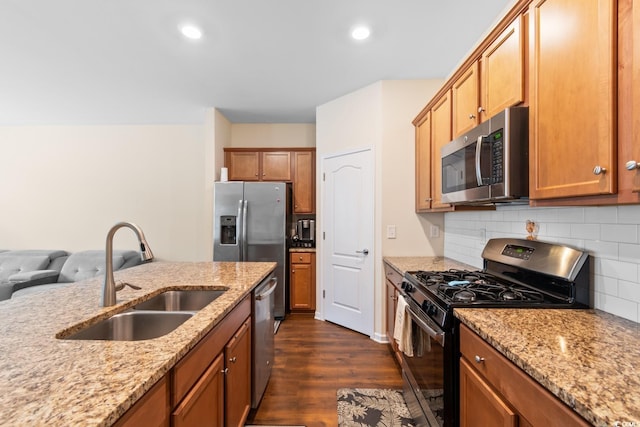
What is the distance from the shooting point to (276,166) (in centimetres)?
416

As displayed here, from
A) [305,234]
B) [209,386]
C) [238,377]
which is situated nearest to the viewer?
[209,386]

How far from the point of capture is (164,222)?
14.4 feet

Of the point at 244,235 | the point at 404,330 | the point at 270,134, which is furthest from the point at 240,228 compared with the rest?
the point at 404,330

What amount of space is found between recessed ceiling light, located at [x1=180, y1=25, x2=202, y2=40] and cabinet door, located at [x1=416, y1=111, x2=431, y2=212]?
6.57ft

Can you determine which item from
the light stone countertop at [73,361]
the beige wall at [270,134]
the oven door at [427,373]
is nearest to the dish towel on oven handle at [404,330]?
the oven door at [427,373]

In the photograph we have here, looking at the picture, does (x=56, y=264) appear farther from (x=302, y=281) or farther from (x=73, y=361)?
(x=73, y=361)

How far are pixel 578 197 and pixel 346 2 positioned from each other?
70.2 inches

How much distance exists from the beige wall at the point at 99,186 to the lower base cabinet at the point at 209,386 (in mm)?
3098

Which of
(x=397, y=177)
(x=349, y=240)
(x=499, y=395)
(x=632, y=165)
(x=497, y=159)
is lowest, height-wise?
(x=499, y=395)

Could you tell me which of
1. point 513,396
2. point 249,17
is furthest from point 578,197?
point 249,17

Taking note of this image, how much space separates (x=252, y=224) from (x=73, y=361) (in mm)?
2890

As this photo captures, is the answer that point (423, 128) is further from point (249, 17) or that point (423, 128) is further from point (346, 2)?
point (249, 17)

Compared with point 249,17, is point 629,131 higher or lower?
lower

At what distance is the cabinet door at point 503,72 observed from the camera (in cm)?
137
